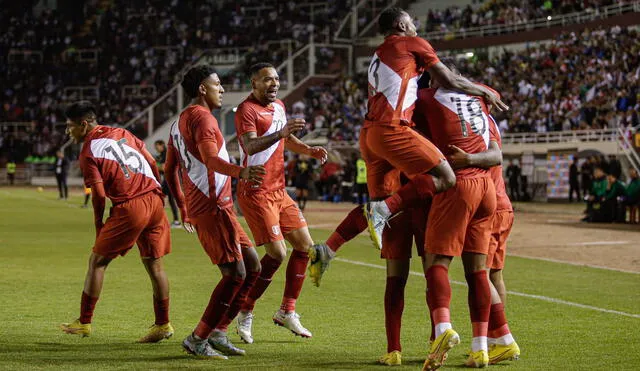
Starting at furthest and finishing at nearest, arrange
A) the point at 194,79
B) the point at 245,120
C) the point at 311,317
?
the point at 311,317 → the point at 245,120 → the point at 194,79

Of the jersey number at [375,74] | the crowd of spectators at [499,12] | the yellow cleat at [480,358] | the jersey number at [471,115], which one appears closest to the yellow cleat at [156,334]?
the yellow cleat at [480,358]

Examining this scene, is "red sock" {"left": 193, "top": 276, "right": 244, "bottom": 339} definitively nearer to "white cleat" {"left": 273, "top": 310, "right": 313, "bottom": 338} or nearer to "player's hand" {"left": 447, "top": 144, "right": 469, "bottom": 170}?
"white cleat" {"left": 273, "top": 310, "right": 313, "bottom": 338}

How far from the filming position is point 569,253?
18.6 metres

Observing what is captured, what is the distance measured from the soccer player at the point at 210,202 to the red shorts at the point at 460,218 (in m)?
1.64

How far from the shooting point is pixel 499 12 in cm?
4925

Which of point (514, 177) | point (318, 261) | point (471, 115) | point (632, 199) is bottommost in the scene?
point (514, 177)

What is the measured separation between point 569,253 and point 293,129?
39.1ft

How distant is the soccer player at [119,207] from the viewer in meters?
9.08

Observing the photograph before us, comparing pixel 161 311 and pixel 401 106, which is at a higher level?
pixel 401 106

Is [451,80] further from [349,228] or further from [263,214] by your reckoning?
[263,214]

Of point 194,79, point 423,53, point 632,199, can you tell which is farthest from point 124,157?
point 632,199

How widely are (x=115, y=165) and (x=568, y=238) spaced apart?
14643mm

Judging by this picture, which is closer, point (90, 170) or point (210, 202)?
point (210, 202)

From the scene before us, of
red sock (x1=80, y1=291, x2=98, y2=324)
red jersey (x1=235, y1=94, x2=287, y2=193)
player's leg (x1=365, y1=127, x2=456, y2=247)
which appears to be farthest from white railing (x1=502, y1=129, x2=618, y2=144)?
Answer: player's leg (x1=365, y1=127, x2=456, y2=247)
